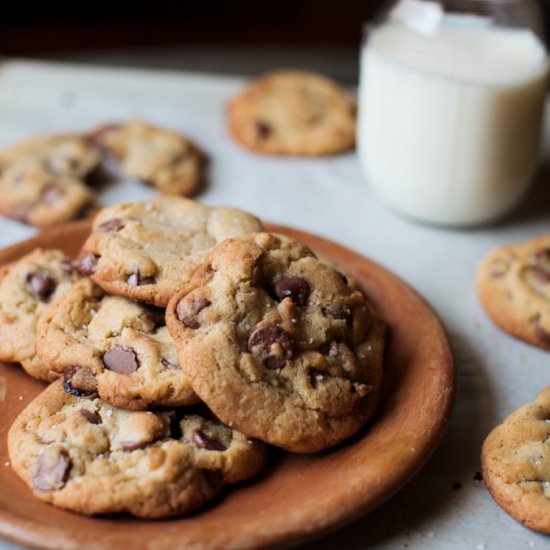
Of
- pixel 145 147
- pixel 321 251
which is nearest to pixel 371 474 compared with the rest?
pixel 321 251

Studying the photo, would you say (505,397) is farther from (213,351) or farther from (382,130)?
Result: (382,130)

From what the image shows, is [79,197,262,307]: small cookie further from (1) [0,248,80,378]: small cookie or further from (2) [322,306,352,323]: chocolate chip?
(2) [322,306,352,323]: chocolate chip

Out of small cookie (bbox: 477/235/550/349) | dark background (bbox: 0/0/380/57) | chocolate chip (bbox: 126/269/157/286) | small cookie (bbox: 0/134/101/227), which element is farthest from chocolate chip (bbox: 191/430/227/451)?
dark background (bbox: 0/0/380/57)

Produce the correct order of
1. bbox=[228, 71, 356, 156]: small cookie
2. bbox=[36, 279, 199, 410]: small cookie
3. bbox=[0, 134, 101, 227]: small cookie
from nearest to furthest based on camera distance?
bbox=[36, 279, 199, 410]: small cookie, bbox=[0, 134, 101, 227]: small cookie, bbox=[228, 71, 356, 156]: small cookie

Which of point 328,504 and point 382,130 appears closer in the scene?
point 328,504

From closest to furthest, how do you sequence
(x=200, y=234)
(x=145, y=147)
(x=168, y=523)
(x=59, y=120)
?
(x=168, y=523), (x=200, y=234), (x=145, y=147), (x=59, y=120)

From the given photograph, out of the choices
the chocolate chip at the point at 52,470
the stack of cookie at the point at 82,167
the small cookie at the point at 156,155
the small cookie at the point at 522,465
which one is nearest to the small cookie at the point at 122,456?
the chocolate chip at the point at 52,470
